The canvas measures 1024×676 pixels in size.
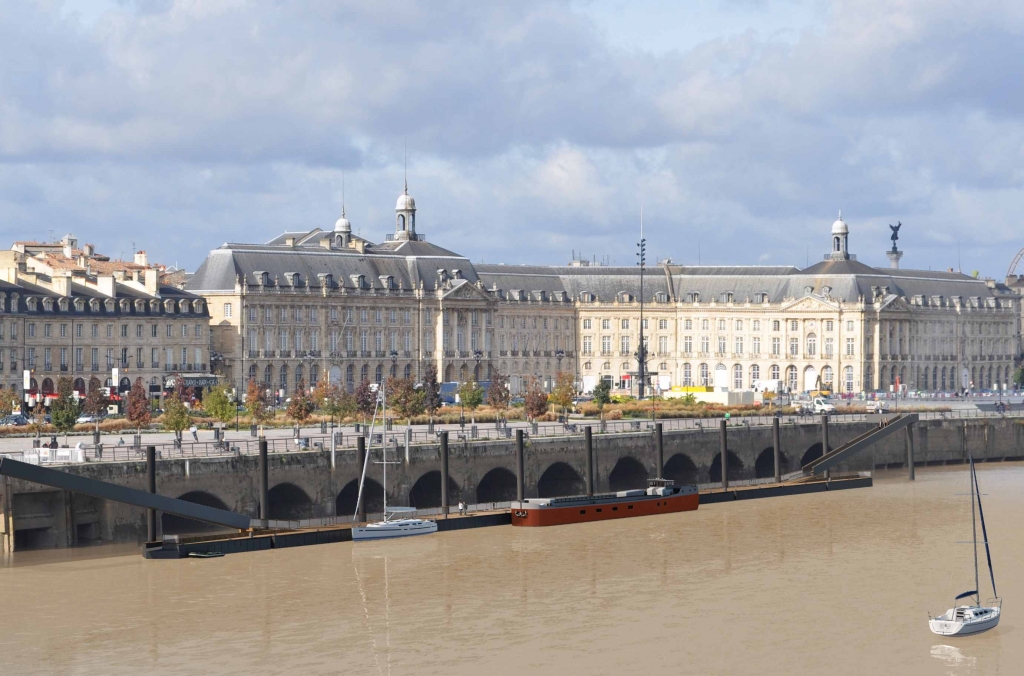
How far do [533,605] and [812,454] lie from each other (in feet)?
168

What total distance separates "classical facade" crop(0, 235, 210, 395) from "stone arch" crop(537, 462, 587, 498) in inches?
1628

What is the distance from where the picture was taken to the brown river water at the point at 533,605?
51.3 m

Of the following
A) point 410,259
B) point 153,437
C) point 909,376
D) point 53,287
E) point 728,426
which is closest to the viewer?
point 153,437

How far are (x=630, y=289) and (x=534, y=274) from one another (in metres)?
10.2

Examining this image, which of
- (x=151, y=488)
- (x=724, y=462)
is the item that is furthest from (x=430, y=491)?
(x=151, y=488)

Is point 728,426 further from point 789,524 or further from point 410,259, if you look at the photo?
point 410,259

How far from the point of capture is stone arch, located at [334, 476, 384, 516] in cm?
7800

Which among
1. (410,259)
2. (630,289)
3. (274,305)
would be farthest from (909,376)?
(274,305)

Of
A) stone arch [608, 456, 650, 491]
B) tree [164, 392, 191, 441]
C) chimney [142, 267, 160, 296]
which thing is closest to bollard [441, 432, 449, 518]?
tree [164, 392, 191, 441]

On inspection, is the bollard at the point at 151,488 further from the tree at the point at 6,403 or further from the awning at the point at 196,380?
the awning at the point at 196,380

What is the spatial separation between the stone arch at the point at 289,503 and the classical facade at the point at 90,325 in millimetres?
46659

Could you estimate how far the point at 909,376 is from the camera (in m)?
185

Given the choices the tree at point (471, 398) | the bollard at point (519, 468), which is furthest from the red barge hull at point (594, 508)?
the tree at point (471, 398)

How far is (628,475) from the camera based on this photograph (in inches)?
3720
